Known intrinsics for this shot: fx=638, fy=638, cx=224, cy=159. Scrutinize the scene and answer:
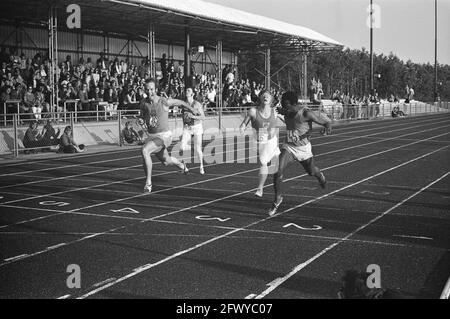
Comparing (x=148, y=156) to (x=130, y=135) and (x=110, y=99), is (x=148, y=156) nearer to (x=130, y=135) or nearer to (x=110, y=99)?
(x=130, y=135)

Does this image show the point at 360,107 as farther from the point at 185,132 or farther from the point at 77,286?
the point at 77,286

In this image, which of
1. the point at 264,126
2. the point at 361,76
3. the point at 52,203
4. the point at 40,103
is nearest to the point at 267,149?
the point at 264,126

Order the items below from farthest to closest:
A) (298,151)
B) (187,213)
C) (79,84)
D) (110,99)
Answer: (110,99) < (79,84) < (298,151) < (187,213)

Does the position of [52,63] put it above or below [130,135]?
above

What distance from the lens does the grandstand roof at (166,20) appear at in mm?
27156

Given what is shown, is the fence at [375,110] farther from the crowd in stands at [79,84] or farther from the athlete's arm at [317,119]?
the athlete's arm at [317,119]

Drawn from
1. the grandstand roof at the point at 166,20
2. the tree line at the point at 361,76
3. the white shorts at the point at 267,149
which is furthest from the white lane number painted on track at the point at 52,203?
the tree line at the point at 361,76

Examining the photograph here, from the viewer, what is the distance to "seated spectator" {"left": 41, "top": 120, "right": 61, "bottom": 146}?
72.3ft

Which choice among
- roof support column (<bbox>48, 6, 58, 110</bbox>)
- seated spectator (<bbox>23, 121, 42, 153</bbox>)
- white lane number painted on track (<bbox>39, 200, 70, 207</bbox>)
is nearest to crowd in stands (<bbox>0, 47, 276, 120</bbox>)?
roof support column (<bbox>48, 6, 58, 110</bbox>)

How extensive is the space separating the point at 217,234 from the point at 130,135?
17.9 metres

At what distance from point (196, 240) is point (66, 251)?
5.46 feet

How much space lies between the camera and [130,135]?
26094mm

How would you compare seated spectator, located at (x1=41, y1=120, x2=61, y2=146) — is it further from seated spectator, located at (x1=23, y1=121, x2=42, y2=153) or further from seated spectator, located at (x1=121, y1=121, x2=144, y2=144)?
seated spectator, located at (x1=121, y1=121, x2=144, y2=144)

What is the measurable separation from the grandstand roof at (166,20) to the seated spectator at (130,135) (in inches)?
197
